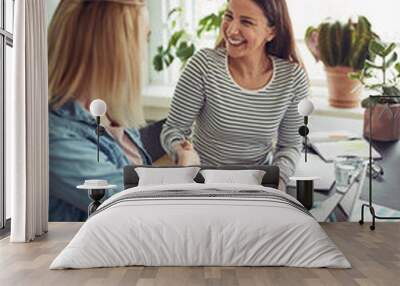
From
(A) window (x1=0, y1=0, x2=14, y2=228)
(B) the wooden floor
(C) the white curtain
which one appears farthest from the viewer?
(A) window (x1=0, y1=0, x2=14, y2=228)

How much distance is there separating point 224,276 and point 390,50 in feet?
13.9

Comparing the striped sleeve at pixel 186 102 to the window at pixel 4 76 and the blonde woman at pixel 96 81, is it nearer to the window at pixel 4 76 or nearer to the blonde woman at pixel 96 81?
the blonde woman at pixel 96 81

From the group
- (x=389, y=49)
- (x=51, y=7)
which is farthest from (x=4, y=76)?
(x=389, y=49)

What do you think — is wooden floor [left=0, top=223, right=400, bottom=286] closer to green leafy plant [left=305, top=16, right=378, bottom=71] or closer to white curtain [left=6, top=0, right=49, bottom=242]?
white curtain [left=6, top=0, right=49, bottom=242]

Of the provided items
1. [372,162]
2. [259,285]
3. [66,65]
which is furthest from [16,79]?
[372,162]

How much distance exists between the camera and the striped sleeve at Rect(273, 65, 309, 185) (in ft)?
24.6

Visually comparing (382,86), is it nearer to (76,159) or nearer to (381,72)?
(381,72)

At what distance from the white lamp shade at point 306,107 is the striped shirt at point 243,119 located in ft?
0.91

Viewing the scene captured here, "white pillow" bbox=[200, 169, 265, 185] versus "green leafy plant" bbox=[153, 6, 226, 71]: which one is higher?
"green leafy plant" bbox=[153, 6, 226, 71]

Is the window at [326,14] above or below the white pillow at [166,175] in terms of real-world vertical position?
above

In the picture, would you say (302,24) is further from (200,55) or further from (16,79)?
(16,79)

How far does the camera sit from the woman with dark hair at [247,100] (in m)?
7.50

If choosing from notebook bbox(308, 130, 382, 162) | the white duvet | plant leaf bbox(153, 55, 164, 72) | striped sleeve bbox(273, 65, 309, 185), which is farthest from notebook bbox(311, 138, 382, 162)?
the white duvet

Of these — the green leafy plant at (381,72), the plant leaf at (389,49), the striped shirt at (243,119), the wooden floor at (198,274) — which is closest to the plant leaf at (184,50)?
the striped shirt at (243,119)
